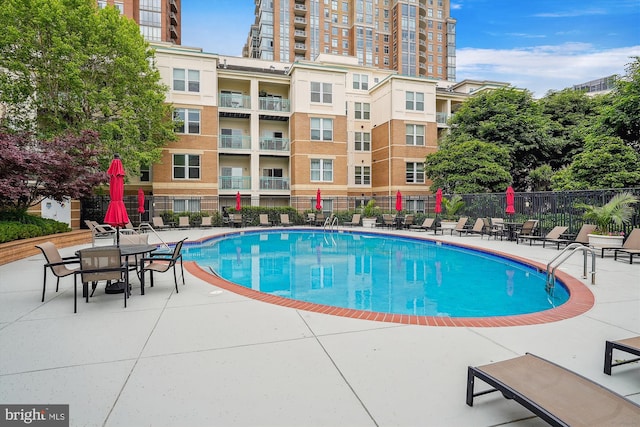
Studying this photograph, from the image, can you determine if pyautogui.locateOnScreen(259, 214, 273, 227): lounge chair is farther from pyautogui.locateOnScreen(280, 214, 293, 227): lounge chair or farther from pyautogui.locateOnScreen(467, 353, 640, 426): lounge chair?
pyautogui.locateOnScreen(467, 353, 640, 426): lounge chair

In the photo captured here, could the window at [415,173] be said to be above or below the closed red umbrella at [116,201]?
above

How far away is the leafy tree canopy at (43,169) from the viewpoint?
10.8 metres

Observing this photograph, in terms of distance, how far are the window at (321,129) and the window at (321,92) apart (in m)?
1.59

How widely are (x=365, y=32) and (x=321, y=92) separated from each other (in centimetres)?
4514

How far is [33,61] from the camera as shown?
16844mm

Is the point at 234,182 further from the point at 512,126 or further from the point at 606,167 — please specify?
the point at 606,167

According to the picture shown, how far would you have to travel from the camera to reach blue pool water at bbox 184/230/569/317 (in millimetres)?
7000

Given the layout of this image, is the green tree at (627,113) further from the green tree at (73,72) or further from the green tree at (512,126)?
the green tree at (73,72)

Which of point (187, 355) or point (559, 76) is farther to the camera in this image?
point (559, 76)

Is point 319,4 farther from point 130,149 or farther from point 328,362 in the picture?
point 328,362

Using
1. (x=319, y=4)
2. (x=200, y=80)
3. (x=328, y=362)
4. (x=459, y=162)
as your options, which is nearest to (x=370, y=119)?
(x=459, y=162)

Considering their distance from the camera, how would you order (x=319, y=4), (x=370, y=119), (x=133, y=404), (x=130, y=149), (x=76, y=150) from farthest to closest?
(x=319, y=4)
(x=370, y=119)
(x=130, y=149)
(x=76, y=150)
(x=133, y=404)

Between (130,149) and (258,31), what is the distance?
53.8 meters

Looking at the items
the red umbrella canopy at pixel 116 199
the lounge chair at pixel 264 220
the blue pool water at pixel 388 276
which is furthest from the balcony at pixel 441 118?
the red umbrella canopy at pixel 116 199
